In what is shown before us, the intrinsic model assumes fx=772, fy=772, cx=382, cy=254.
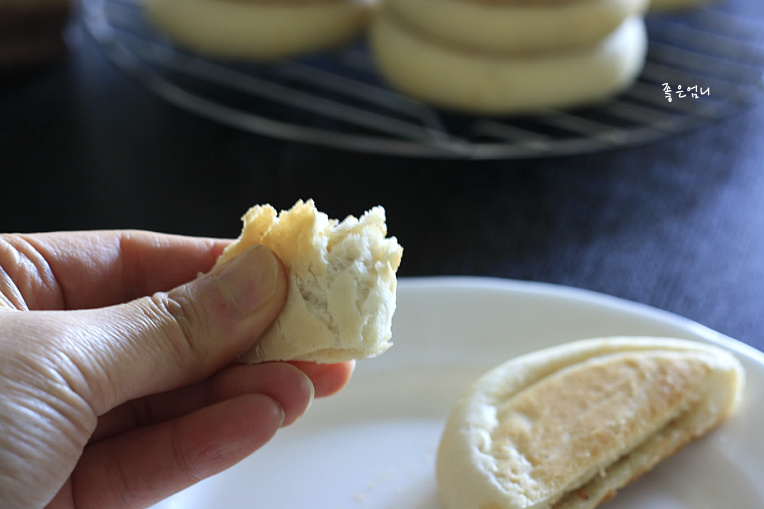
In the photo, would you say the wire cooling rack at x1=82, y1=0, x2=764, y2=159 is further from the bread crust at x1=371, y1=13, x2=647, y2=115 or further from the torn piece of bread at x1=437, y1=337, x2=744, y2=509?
the torn piece of bread at x1=437, y1=337, x2=744, y2=509

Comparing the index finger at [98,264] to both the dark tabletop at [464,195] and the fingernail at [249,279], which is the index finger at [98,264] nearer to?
the fingernail at [249,279]

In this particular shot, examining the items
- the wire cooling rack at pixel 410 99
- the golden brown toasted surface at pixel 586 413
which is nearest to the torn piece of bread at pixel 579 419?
the golden brown toasted surface at pixel 586 413

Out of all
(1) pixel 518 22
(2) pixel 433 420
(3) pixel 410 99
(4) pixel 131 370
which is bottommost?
(2) pixel 433 420

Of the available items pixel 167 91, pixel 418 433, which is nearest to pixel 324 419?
pixel 418 433

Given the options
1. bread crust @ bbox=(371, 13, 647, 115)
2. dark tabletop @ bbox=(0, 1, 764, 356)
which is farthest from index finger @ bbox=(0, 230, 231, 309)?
bread crust @ bbox=(371, 13, 647, 115)

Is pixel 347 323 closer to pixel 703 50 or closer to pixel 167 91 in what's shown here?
pixel 167 91

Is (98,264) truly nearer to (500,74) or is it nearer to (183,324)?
(183,324)

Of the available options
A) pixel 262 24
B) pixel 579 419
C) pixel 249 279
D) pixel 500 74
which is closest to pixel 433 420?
pixel 579 419
